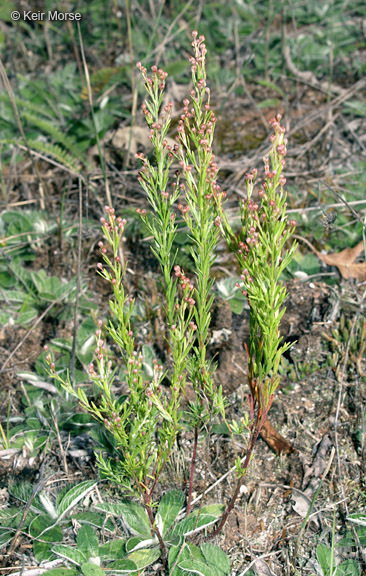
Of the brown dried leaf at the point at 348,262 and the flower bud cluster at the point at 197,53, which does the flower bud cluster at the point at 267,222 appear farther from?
the brown dried leaf at the point at 348,262

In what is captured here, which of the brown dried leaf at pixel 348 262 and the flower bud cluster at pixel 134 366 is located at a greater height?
the flower bud cluster at pixel 134 366

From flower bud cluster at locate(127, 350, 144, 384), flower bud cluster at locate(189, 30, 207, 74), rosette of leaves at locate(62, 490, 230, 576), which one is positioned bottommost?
rosette of leaves at locate(62, 490, 230, 576)

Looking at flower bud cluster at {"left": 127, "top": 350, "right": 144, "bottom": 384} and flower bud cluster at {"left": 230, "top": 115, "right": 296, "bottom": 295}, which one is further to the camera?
flower bud cluster at {"left": 127, "top": 350, "right": 144, "bottom": 384}

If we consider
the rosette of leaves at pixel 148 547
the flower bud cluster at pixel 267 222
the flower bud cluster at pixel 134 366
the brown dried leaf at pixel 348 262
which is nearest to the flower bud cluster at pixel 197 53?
the flower bud cluster at pixel 267 222

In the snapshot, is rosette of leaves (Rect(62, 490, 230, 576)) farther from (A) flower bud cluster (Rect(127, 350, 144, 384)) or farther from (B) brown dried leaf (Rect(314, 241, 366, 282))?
(B) brown dried leaf (Rect(314, 241, 366, 282))

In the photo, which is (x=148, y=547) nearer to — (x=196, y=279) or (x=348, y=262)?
(x=196, y=279)

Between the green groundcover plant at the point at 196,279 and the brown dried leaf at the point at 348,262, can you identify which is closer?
the green groundcover plant at the point at 196,279

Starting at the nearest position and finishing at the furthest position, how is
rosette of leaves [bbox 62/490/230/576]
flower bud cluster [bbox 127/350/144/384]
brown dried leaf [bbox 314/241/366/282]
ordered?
flower bud cluster [bbox 127/350/144/384]
rosette of leaves [bbox 62/490/230/576]
brown dried leaf [bbox 314/241/366/282]

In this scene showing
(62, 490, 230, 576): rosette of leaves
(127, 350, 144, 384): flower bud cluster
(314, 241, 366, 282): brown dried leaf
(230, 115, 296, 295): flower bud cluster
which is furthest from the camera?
(314, 241, 366, 282): brown dried leaf

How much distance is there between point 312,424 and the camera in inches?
110

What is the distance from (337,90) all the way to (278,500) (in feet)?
11.4

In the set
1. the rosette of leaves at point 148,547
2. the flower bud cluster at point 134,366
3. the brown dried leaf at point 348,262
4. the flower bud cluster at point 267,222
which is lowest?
the rosette of leaves at point 148,547

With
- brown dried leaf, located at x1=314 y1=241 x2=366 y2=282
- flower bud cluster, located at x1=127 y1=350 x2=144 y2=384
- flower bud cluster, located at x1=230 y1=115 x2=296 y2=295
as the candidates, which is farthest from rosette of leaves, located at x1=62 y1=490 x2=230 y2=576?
brown dried leaf, located at x1=314 y1=241 x2=366 y2=282

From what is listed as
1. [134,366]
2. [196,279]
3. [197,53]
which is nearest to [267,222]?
[196,279]
